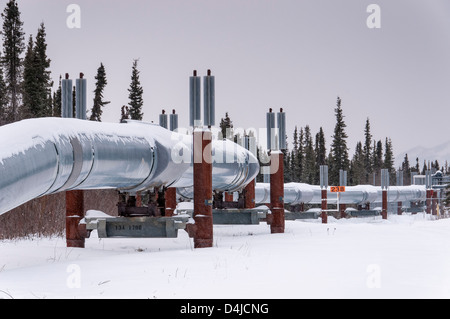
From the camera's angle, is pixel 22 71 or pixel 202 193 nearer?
pixel 202 193

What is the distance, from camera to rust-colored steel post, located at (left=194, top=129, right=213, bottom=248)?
11.1 m

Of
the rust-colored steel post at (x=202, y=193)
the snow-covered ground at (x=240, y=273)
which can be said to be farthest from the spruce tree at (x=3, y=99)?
the snow-covered ground at (x=240, y=273)

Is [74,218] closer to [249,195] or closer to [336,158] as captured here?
[249,195]

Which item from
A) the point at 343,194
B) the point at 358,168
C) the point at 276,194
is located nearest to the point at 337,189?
the point at 343,194

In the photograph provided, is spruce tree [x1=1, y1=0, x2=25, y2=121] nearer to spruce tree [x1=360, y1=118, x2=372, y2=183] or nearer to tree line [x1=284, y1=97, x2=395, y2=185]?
tree line [x1=284, y1=97, x2=395, y2=185]

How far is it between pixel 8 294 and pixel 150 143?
525cm

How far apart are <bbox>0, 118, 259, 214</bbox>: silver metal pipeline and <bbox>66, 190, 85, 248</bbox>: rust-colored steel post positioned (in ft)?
3.77

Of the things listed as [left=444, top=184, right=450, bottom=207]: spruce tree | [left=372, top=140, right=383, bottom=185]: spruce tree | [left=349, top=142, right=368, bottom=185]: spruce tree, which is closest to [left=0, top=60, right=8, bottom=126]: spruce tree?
[left=444, top=184, right=450, bottom=207]: spruce tree

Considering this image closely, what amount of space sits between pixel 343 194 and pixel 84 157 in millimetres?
29734

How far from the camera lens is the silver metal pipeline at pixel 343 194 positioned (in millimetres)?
27786

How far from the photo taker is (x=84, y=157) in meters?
8.79

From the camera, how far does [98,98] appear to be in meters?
54.6

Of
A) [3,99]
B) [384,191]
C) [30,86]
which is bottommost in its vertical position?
[384,191]
